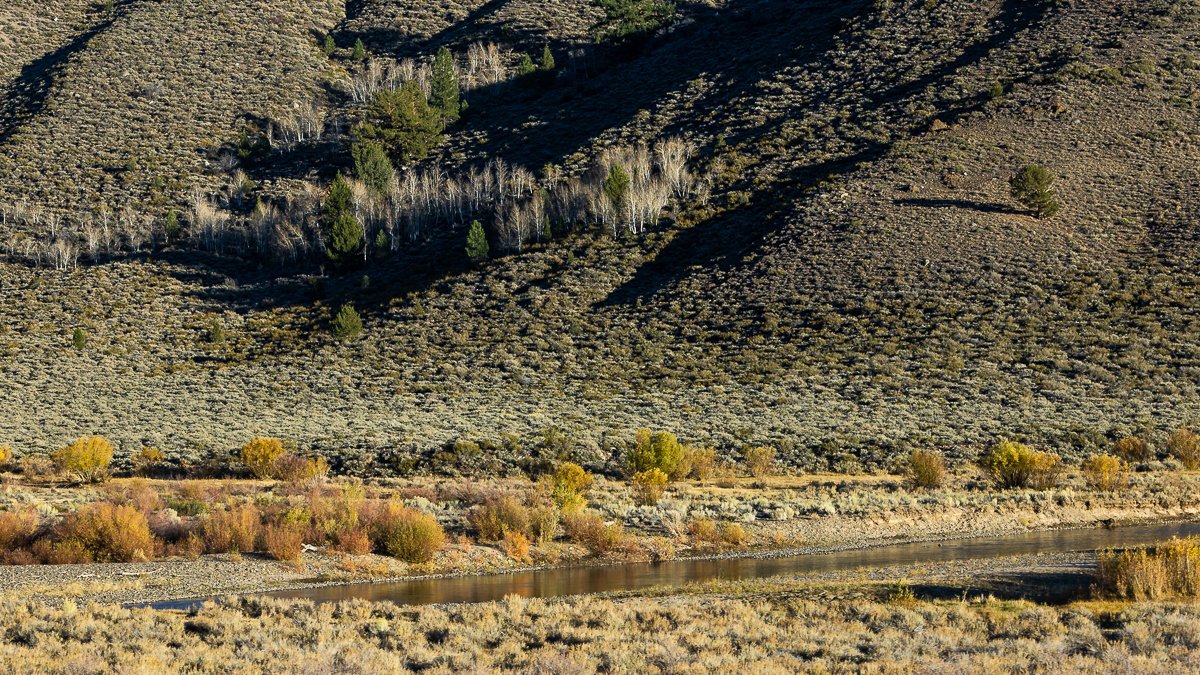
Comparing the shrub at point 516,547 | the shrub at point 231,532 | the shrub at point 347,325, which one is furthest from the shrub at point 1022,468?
the shrub at point 347,325

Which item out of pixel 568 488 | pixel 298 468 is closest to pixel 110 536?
pixel 568 488

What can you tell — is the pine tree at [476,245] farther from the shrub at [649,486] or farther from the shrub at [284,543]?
the shrub at [284,543]

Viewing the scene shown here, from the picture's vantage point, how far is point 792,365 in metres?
53.1

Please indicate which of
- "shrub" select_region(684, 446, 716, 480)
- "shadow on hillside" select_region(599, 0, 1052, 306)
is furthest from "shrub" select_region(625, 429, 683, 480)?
"shadow on hillside" select_region(599, 0, 1052, 306)

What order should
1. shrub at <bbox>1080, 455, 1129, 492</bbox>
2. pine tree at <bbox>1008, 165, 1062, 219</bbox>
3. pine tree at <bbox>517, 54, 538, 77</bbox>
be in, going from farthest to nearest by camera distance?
pine tree at <bbox>517, 54, 538, 77</bbox>, pine tree at <bbox>1008, 165, 1062, 219</bbox>, shrub at <bbox>1080, 455, 1129, 492</bbox>

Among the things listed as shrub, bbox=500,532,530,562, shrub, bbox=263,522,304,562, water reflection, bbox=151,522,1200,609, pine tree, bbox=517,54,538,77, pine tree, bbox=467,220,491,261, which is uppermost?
pine tree, bbox=517,54,538,77

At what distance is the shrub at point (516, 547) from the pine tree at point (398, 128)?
242 ft

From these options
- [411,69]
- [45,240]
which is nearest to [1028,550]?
[45,240]

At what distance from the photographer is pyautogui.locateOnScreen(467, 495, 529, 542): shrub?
80.0 feet

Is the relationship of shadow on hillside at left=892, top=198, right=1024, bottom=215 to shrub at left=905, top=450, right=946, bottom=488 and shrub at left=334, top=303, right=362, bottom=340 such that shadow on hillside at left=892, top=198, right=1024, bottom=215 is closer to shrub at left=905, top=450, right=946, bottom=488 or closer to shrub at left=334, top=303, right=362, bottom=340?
shrub at left=334, top=303, right=362, bottom=340

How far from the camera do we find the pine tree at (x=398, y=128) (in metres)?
93.1

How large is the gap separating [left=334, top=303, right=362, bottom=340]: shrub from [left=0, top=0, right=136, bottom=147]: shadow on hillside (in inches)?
2018

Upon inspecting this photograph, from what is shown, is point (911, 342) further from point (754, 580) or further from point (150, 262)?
point (150, 262)

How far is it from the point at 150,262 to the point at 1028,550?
72.8 metres
